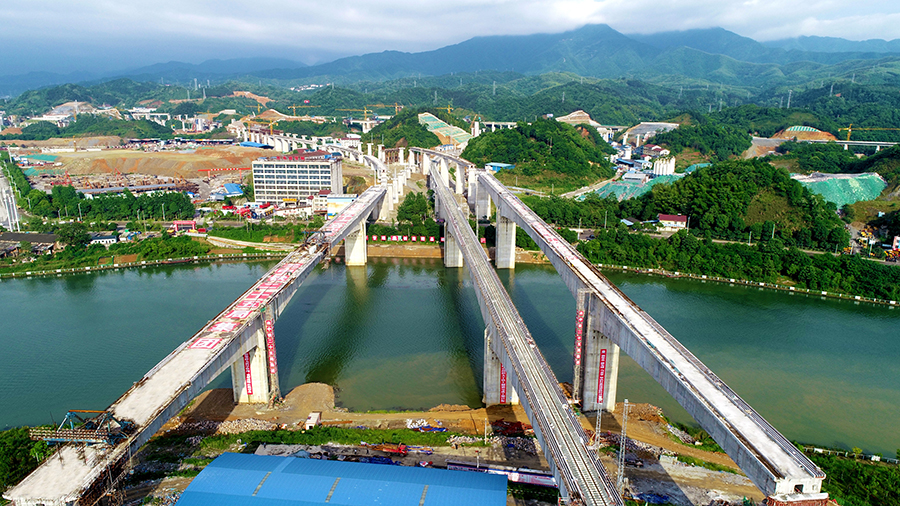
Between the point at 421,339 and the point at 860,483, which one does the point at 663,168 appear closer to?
the point at 421,339

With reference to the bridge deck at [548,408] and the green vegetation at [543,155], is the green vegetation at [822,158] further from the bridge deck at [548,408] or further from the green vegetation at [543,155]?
the bridge deck at [548,408]

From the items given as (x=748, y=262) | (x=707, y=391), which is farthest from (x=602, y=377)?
(x=748, y=262)

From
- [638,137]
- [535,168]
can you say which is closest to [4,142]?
[535,168]

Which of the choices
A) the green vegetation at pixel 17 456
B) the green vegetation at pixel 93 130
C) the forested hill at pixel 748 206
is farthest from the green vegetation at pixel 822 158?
the green vegetation at pixel 93 130

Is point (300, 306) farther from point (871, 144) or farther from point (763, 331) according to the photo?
point (871, 144)

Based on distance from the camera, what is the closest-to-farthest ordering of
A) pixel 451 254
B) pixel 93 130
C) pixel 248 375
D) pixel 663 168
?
1. pixel 248 375
2. pixel 451 254
3. pixel 663 168
4. pixel 93 130

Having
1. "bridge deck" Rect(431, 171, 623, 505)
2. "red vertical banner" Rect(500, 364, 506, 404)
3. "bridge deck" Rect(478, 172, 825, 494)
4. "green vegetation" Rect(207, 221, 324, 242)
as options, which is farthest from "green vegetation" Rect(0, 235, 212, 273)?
"bridge deck" Rect(478, 172, 825, 494)
